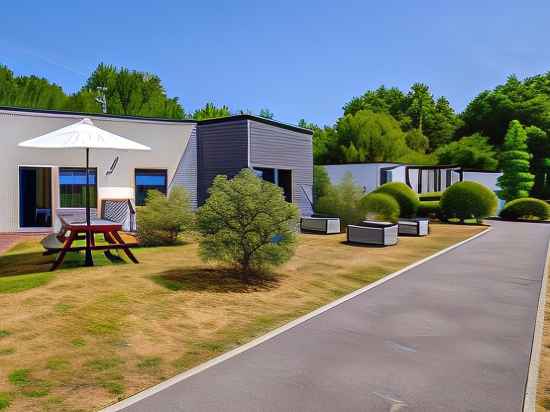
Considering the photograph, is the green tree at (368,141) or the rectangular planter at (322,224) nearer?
the rectangular planter at (322,224)

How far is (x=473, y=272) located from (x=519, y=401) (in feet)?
24.3

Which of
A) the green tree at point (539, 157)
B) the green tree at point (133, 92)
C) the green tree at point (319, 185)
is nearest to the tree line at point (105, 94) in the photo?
the green tree at point (133, 92)

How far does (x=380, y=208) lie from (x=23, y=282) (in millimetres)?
16557

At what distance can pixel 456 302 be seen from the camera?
8531 mm

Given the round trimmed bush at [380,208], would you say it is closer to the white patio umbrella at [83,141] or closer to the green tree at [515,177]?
the white patio umbrella at [83,141]

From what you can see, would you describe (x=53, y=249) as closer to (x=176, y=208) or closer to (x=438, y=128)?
(x=176, y=208)

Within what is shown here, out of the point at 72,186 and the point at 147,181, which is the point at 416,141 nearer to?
the point at 147,181

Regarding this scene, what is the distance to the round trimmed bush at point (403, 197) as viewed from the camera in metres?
27.1

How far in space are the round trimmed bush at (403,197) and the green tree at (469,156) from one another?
2629cm

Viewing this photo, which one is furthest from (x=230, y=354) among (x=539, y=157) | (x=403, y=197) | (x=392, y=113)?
(x=392, y=113)

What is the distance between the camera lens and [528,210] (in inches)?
1217

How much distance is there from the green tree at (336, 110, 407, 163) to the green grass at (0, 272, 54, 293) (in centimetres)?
4078

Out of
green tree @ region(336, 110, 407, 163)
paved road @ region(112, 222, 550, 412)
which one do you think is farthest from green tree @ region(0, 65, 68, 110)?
paved road @ region(112, 222, 550, 412)

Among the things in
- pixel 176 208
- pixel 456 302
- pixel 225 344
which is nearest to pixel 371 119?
pixel 176 208
